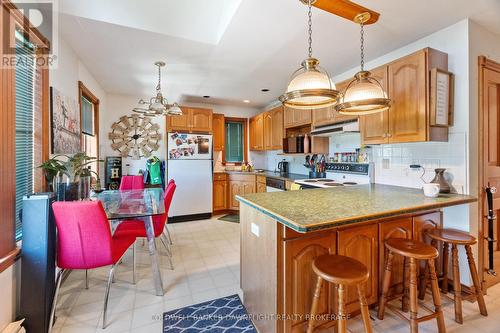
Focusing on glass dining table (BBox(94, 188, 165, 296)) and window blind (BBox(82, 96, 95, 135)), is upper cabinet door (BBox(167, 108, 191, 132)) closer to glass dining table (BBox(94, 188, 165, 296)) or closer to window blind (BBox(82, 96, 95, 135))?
window blind (BBox(82, 96, 95, 135))

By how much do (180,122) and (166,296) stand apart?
3.07 metres

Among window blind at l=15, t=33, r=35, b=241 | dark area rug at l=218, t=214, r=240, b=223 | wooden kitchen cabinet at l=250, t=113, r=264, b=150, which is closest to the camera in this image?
window blind at l=15, t=33, r=35, b=241

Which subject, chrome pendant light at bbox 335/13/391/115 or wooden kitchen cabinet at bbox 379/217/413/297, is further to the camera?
wooden kitchen cabinet at bbox 379/217/413/297

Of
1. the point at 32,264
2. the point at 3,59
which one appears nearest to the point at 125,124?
the point at 3,59

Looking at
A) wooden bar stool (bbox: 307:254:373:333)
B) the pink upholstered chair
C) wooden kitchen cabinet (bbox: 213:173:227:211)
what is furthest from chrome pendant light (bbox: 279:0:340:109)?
wooden kitchen cabinet (bbox: 213:173:227:211)

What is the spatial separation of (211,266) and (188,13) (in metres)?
2.61

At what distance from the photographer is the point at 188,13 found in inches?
86.4

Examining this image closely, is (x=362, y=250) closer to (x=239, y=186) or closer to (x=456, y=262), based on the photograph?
(x=456, y=262)

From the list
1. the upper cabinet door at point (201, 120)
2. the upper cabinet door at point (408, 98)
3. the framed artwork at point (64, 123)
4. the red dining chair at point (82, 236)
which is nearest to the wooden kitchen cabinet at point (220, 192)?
the upper cabinet door at point (201, 120)

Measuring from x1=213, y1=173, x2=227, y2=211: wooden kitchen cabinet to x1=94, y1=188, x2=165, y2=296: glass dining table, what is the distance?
2161 mm

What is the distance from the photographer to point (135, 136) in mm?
4551

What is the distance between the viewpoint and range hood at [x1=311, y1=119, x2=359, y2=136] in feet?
8.86

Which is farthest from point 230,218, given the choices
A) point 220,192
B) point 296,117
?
point 296,117

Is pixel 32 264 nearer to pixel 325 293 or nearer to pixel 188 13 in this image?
pixel 325 293
